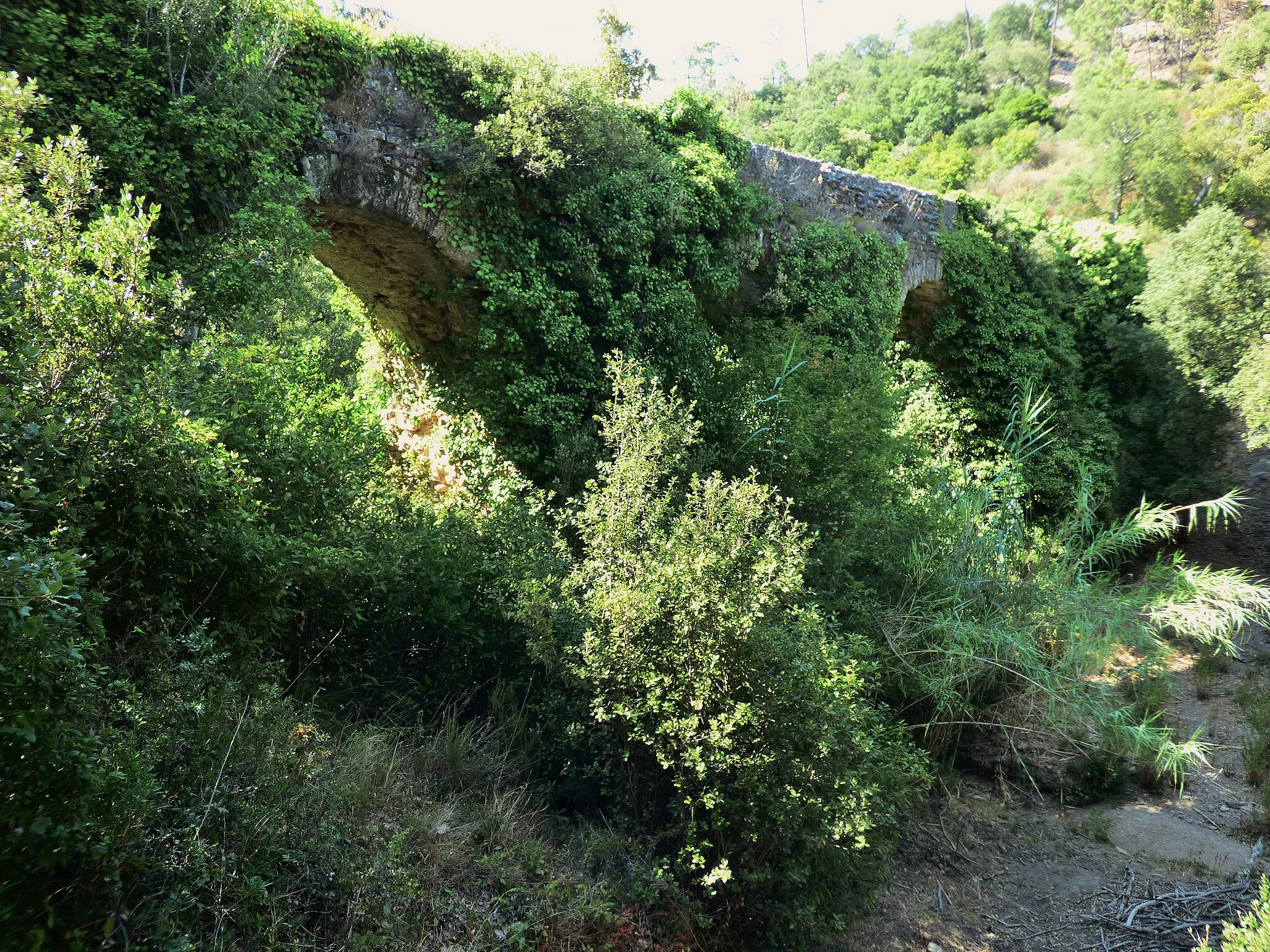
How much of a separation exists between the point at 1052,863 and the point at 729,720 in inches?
151

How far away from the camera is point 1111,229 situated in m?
13.7

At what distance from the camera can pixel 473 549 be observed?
206 inches

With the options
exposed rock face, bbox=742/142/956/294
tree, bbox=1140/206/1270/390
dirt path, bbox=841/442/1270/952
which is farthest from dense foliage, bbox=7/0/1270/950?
tree, bbox=1140/206/1270/390

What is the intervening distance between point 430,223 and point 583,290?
148cm

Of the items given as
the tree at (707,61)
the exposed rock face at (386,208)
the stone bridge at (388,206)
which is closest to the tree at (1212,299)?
the stone bridge at (388,206)

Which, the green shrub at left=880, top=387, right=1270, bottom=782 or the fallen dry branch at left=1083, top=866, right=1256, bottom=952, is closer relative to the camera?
the fallen dry branch at left=1083, top=866, right=1256, bottom=952

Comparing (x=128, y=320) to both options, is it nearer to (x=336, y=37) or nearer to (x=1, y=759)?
(x=1, y=759)

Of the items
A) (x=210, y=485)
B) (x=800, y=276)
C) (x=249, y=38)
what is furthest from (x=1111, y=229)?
(x=210, y=485)

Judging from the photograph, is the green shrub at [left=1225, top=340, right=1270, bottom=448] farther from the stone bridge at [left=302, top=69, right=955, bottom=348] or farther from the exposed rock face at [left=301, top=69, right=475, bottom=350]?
the exposed rock face at [left=301, top=69, right=475, bottom=350]

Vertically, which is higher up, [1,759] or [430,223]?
[430,223]

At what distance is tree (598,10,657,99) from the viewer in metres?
8.10

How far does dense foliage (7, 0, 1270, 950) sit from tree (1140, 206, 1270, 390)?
549cm

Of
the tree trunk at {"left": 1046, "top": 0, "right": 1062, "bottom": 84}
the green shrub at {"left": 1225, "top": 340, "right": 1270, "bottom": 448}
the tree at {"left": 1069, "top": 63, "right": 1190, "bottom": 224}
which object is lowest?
the green shrub at {"left": 1225, "top": 340, "right": 1270, "bottom": 448}

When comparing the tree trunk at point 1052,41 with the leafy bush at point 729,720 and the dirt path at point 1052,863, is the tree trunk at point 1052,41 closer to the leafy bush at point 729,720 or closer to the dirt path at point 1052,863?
the dirt path at point 1052,863
